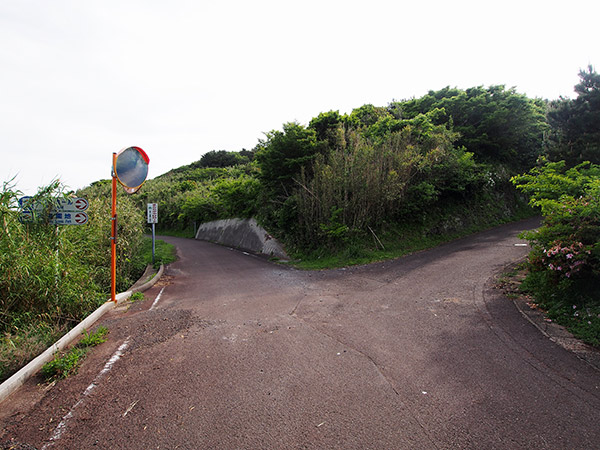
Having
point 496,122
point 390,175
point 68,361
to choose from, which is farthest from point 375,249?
point 496,122

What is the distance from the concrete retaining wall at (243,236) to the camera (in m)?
14.9

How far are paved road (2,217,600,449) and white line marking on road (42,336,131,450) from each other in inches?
0.6

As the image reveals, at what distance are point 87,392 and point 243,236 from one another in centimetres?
1559

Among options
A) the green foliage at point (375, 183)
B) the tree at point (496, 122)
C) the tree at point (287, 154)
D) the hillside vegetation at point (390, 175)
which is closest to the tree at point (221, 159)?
the hillside vegetation at point (390, 175)

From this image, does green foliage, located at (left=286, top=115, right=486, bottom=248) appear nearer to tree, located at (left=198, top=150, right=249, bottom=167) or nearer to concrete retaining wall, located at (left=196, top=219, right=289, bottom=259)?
concrete retaining wall, located at (left=196, top=219, right=289, bottom=259)

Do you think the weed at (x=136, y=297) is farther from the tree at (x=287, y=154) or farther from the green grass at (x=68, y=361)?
the tree at (x=287, y=154)

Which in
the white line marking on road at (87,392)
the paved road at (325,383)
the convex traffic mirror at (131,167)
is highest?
the convex traffic mirror at (131,167)

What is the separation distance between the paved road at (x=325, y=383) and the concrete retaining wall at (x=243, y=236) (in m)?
8.53

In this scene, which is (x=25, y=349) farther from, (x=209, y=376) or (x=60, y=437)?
(x=209, y=376)

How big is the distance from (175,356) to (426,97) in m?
21.7

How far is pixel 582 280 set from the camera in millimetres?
4922

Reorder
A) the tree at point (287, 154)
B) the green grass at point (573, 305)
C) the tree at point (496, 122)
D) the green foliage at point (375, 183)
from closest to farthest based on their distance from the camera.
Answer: the green grass at point (573, 305) < the green foliage at point (375, 183) < the tree at point (287, 154) < the tree at point (496, 122)

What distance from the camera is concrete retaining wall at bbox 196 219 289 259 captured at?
48.9ft

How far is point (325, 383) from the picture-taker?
319cm
